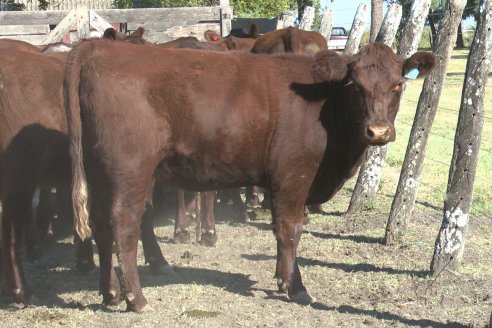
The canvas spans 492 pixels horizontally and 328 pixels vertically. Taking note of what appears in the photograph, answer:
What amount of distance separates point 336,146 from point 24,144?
249 cm

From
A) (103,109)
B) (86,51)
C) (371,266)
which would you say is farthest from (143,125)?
(371,266)

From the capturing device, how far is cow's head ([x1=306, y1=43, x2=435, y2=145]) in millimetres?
5957

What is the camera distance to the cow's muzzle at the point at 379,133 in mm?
5852

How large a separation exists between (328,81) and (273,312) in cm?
191

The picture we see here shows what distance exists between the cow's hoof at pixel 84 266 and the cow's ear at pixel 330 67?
8.74 feet

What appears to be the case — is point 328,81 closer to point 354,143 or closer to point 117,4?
point 354,143

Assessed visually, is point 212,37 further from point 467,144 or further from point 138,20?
point 467,144

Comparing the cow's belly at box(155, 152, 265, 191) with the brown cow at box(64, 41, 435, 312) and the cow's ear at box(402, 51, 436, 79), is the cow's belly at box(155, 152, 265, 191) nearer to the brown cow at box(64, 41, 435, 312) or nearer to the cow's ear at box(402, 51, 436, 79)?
the brown cow at box(64, 41, 435, 312)

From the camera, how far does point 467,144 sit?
6594 mm

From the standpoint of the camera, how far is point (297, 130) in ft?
20.4

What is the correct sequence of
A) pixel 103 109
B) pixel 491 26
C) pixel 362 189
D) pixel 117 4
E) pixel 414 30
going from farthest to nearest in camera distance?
pixel 117 4
pixel 362 189
pixel 414 30
pixel 491 26
pixel 103 109

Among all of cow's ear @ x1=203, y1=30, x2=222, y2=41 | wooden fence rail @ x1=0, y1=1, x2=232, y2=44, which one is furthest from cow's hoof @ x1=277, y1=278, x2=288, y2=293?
wooden fence rail @ x1=0, y1=1, x2=232, y2=44

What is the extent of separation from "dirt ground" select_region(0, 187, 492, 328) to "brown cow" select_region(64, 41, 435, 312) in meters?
0.29

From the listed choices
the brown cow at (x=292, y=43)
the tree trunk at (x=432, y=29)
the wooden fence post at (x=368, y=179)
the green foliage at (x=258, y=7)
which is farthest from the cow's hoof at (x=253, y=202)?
the green foliage at (x=258, y=7)
